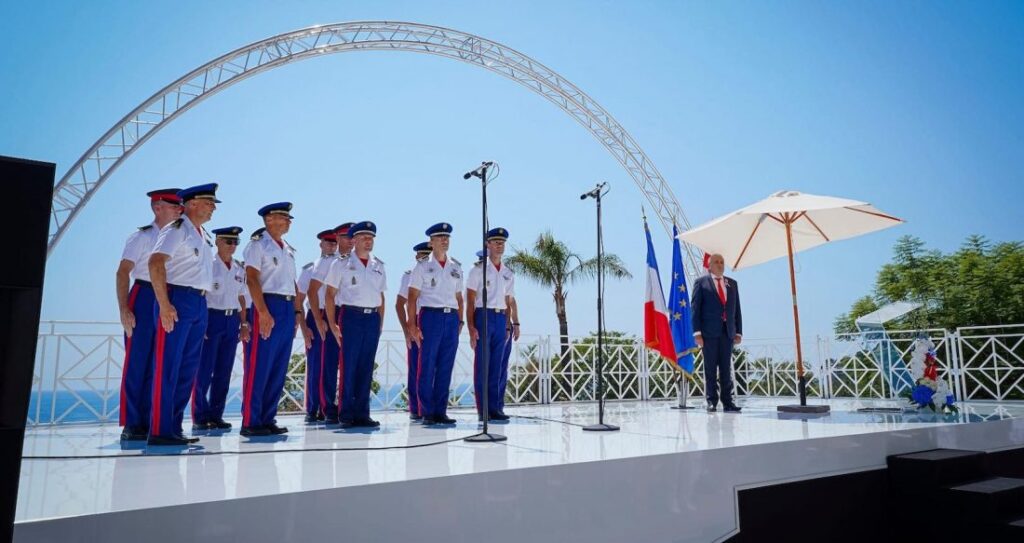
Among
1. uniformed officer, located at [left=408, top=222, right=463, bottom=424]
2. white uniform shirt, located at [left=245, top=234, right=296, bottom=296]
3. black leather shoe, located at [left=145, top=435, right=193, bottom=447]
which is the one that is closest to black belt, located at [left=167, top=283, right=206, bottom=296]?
white uniform shirt, located at [left=245, top=234, right=296, bottom=296]

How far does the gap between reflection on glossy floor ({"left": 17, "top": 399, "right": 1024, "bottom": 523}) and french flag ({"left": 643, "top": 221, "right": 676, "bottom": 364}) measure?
1.33 m

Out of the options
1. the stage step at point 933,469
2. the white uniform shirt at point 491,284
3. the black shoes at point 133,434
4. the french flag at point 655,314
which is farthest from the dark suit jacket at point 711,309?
the black shoes at point 133,434

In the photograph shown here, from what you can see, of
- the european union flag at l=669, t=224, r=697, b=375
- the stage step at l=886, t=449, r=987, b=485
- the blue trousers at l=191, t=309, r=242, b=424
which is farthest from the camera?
the european union flag at l=669, t=224, r=697, b=375

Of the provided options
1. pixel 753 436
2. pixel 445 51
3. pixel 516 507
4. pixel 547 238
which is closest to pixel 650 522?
pixel 516 507

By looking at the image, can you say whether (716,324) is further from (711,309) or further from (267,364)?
(267,364)

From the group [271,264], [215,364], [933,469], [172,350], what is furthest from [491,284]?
[933,469]

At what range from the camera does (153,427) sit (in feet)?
11.4

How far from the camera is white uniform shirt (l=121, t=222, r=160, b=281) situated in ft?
12.6

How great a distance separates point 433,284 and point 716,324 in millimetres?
3045

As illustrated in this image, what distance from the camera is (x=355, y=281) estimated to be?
4.74m

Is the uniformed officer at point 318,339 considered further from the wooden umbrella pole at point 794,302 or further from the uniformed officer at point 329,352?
the wooden umbrella pole at point 794,302

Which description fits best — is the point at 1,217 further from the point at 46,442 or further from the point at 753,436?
the point at 753,436

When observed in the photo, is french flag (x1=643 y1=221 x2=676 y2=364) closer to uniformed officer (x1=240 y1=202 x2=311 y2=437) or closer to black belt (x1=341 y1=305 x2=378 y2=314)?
black belt (x1=341 y1=305 x2=378 y2=314)

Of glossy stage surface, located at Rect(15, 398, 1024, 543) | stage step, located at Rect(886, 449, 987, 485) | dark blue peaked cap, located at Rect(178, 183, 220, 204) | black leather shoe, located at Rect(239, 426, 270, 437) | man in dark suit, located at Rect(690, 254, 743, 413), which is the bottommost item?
stage step, located at Rect(886, 449, 987, 485)
